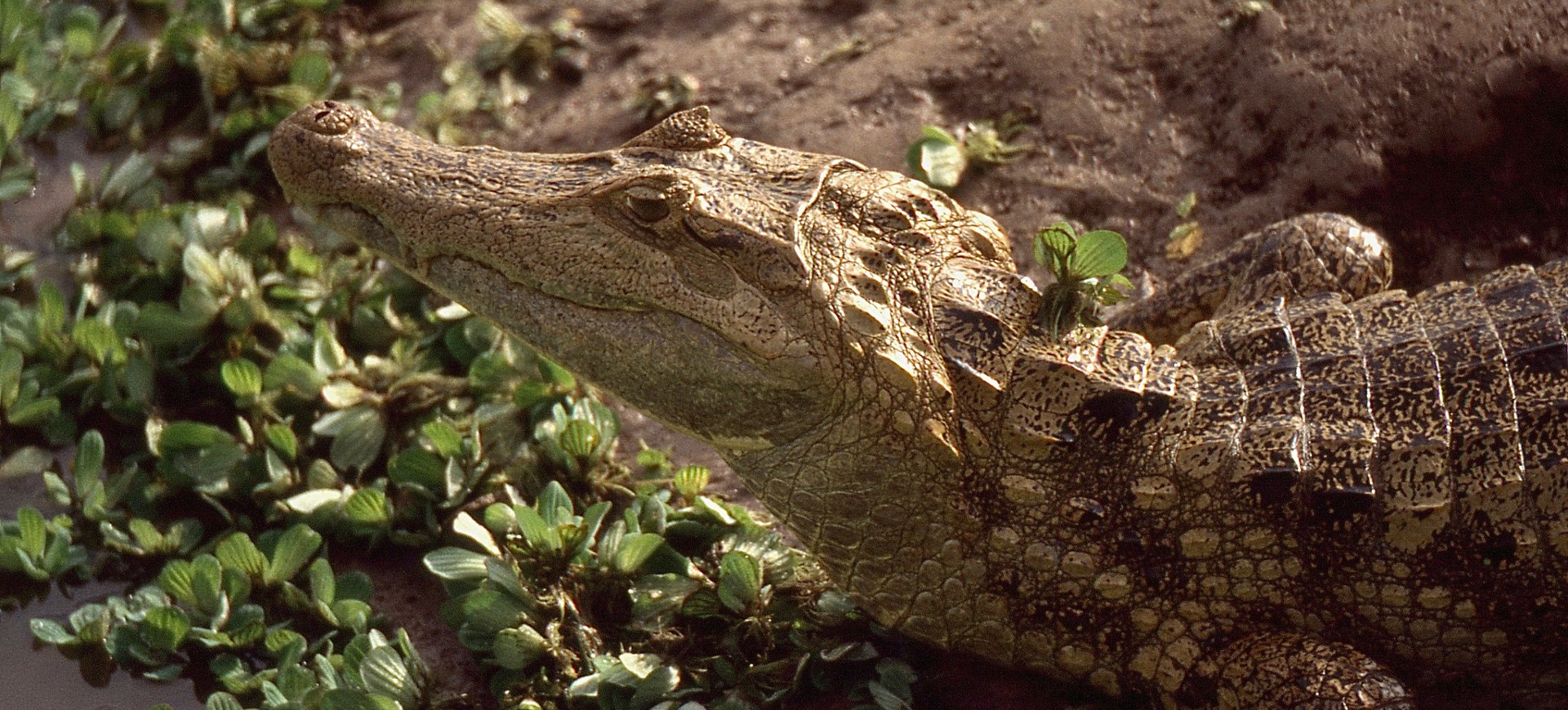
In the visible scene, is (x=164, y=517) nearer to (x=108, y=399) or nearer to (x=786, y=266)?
(x=108, y=399)

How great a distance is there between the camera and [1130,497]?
3.07m

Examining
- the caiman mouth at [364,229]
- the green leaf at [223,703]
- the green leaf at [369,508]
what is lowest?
the green leaf at [223,703]

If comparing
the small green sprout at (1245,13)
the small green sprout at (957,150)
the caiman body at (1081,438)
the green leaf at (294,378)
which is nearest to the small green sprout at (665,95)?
the small green sprout at (957,150)

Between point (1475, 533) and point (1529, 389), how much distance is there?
0.32 metres

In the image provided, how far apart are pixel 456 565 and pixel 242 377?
3.34 feet

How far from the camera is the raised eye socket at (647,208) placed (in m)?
3.14

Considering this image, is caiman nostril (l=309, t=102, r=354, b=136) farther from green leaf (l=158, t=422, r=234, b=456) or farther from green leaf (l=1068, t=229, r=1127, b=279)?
green leaf (l=1068, t=229, r=1127, b=279)

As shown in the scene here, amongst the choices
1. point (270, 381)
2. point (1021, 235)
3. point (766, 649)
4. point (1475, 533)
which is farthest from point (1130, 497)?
point (270, 381)

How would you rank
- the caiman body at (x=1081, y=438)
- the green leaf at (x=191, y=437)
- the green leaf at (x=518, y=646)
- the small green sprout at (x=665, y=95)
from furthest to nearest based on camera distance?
the small green sprout at (x=665, y=95) → the green leaf at (x=191, y=437) → the green leaf at (x=518, y=646) → the caiman body at (x=1081, y=438)

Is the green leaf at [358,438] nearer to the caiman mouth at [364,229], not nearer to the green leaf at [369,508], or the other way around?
the green leaf at [369,508]

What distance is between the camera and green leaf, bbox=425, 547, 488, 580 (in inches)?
144

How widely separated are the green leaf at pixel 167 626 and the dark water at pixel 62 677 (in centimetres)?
11

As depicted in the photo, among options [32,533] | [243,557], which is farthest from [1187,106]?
[32,533]

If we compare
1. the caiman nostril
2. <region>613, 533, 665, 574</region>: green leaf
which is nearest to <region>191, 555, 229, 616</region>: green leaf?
<region>613, 533, 665, 574</region>: green leaf
